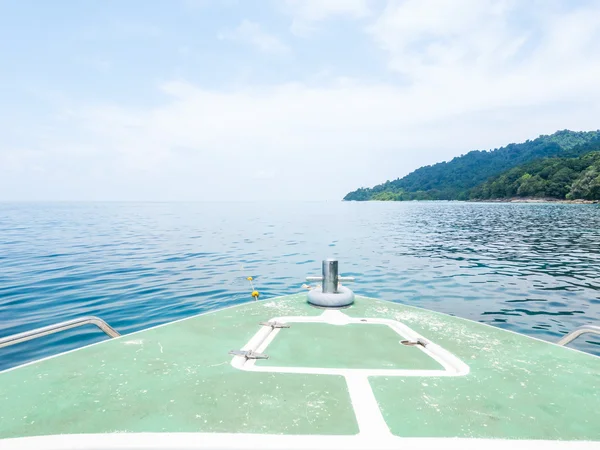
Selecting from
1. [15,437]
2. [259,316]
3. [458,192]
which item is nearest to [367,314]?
[259,316]

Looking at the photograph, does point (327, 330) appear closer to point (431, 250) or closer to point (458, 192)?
point (431, 250)

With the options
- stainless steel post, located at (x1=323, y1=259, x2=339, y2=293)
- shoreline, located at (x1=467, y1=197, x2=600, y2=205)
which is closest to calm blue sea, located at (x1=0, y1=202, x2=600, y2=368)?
stainless steel post, located at (x1=323, y1=259, x2=339, y2=293)

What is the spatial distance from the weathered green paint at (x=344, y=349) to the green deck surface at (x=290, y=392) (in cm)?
3

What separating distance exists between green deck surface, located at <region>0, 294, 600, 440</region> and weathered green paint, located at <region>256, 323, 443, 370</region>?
0.08 ft

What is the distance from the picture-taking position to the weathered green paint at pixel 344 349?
140 inches

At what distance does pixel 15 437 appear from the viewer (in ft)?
7.54

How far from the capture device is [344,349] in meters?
3.97

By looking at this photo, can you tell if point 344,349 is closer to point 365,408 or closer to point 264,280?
point 365,408

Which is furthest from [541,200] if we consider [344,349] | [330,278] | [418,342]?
[344,349]

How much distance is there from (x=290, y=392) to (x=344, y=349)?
4.02 ft

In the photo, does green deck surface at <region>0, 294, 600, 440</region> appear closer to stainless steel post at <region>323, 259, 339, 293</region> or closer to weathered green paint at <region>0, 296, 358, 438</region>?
weathered green paint at <region>0, 296, 358, 438</region>

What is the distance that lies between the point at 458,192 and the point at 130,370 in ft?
634

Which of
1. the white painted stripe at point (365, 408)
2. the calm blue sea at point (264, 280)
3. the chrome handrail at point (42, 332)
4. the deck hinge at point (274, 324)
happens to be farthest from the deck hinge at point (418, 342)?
the calm blue sea at point (264, 280)

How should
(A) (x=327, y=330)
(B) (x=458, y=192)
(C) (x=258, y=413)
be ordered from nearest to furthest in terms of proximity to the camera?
(C) (x=258, y=413) → (A) (x=327, y=330) → (B) (x=458, y=192)
